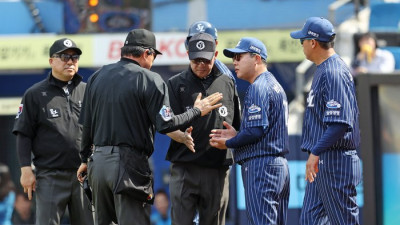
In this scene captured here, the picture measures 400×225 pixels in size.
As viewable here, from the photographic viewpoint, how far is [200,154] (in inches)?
298

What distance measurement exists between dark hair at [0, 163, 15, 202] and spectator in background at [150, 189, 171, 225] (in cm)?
222

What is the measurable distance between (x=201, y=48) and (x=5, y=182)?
6.86m

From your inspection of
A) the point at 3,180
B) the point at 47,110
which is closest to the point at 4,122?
the point at 3,180

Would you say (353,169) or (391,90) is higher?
(391,90)

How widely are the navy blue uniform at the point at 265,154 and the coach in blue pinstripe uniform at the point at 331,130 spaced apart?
22 centimetres

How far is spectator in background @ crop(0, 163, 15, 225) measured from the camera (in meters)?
13.2

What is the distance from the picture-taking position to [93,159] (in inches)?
274

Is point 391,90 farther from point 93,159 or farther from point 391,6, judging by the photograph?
Result: point 391,6

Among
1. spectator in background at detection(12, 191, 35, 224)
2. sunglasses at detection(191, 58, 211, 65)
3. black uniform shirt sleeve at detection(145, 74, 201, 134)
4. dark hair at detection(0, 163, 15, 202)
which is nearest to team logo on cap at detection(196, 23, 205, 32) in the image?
sunglasses at detection(191, 58, 211, 65)

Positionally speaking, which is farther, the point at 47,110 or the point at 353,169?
the point at 47,110

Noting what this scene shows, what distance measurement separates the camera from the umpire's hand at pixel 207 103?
708 centimetres

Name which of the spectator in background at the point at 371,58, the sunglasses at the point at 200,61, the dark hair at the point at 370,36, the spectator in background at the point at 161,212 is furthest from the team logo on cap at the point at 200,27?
the dark hair at the point at 370,36

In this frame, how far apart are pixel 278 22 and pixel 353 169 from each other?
7462mm

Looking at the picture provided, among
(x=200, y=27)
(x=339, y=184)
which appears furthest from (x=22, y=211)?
(x=339, y=184)
